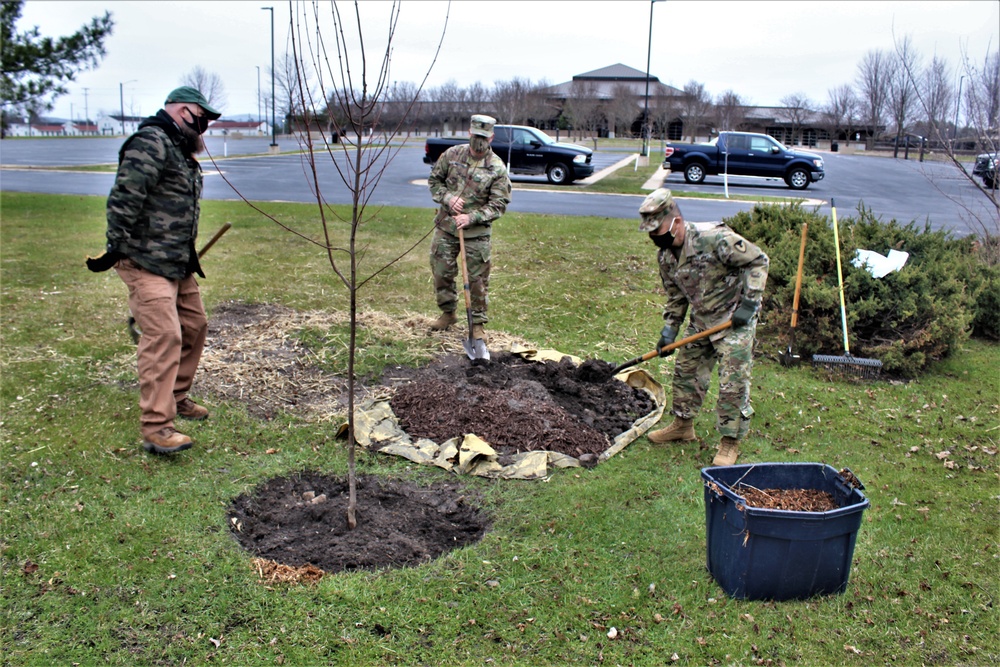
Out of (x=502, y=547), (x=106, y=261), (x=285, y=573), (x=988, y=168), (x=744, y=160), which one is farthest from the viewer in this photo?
(x=744, y=160)

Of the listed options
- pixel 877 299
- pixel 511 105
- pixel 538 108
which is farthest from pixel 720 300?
pixel 538 108

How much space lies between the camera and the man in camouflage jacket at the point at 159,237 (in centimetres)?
472

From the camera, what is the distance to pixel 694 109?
5128 centimetres

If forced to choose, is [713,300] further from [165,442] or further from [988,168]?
[988,168]

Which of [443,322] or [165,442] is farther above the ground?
[443,322]

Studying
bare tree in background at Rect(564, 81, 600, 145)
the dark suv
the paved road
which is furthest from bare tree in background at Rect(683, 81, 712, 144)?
the dark suv

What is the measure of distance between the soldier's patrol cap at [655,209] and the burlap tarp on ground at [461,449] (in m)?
1.59

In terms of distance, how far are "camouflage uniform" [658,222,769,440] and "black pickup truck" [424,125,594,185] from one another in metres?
18.1

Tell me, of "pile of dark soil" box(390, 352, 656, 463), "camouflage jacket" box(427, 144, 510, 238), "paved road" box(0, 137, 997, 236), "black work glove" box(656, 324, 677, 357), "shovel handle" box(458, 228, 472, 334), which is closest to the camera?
"black work glove" box(656, 324, 677, 357)

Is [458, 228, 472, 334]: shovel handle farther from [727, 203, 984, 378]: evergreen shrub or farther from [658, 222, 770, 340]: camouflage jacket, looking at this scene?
[727, 203, 984, 378]: evergreen shrub

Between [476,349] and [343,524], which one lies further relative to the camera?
[476,349]

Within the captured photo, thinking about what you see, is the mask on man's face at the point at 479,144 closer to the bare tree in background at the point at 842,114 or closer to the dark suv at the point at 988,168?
the dark suv at the point at 988,168

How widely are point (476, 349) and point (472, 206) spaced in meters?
1.40

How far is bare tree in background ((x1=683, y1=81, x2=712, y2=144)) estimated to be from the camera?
5038 cm
